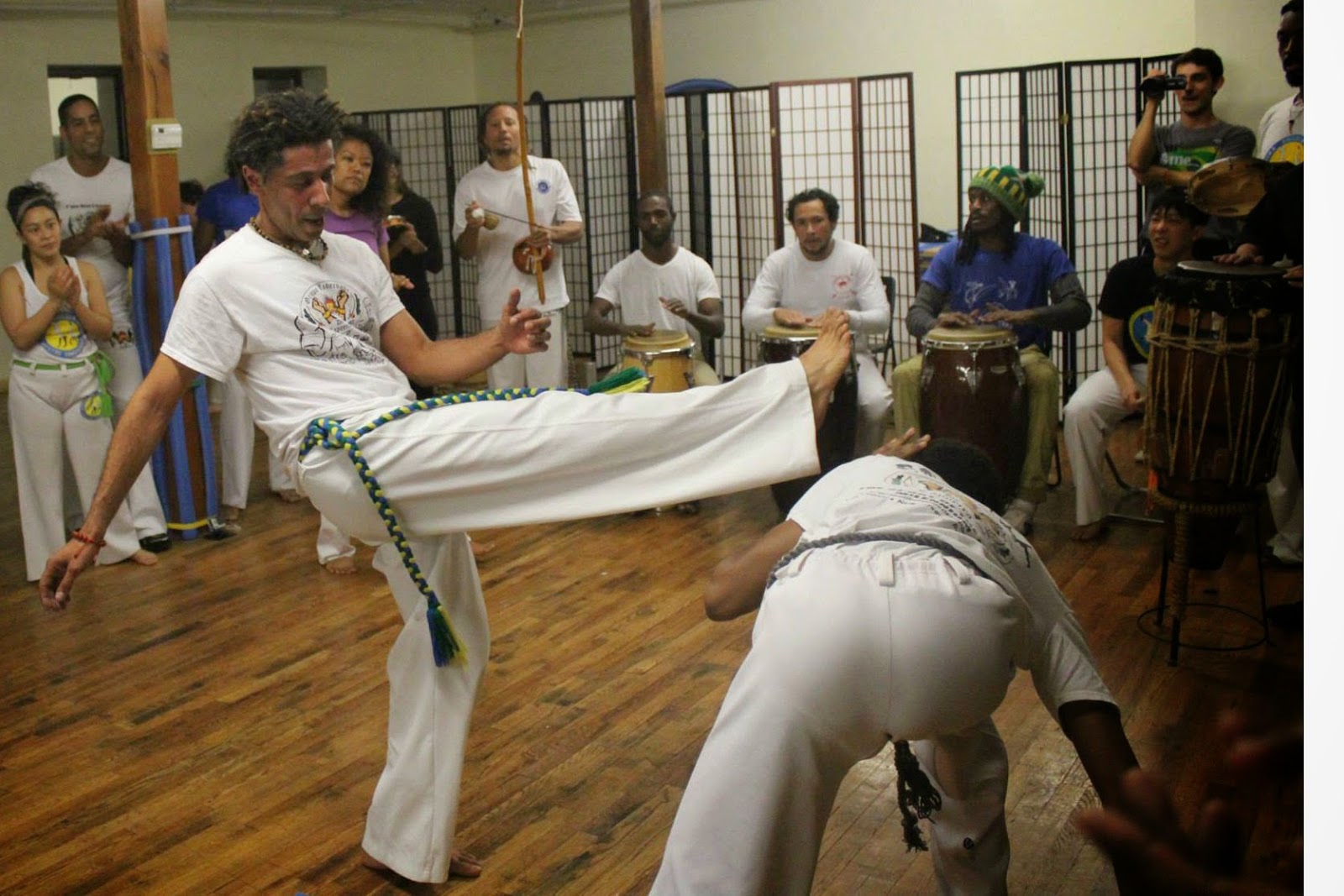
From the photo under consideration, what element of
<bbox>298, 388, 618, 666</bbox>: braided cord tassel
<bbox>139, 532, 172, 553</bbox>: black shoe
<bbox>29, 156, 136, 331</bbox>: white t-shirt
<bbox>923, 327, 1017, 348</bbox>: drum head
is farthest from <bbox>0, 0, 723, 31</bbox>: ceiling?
<bbox>298, 388, 618, 666</bbox>: braided cord tassel

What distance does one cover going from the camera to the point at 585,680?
409 cm

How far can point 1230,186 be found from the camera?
4.25m

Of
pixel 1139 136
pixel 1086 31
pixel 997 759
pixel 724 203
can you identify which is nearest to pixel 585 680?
pixel 997 759

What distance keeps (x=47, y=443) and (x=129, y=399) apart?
365 millimetres

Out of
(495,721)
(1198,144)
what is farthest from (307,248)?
(1198,144)

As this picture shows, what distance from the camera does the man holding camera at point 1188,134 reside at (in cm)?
587

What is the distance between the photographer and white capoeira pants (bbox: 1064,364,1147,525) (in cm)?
516

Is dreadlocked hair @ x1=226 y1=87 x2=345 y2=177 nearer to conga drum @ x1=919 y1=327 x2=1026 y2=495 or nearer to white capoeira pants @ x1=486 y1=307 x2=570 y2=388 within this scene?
conga drum @ x1=919 y1=327 x2=1026 y2=495

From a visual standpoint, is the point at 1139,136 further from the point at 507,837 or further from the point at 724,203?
the point at 507,837

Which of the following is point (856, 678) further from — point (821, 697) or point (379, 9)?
point (379, 9)

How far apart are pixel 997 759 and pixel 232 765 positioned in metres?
2.02

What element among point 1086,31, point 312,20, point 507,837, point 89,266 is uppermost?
point 312,20

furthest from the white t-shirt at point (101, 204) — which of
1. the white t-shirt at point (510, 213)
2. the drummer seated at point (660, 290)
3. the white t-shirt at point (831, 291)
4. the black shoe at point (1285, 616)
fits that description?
the black shoe at point (1285, 616)

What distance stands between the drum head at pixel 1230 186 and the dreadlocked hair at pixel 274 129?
274 centimetres
